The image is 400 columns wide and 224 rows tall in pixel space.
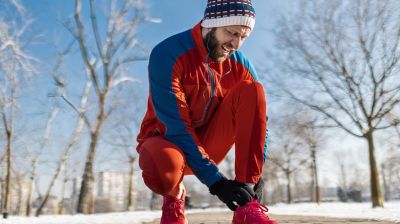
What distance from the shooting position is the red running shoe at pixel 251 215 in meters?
1.58

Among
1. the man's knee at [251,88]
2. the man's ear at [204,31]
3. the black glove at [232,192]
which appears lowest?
the black glove at [232,192]

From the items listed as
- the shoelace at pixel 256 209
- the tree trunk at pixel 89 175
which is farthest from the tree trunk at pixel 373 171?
the shoelace at pixel 256 209

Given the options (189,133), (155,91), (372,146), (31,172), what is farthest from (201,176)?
(31,172)

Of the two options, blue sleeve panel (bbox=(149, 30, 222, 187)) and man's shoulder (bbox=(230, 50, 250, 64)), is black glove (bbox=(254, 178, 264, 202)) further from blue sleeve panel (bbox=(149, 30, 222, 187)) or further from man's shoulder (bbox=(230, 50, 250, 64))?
man's shoulder (bbox=(230, 50, 250, 64))

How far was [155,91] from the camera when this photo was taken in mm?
1889

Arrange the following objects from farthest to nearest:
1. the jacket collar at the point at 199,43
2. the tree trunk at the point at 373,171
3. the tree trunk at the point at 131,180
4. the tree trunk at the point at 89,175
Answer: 1. the tree trunk at the point at 131,180
2. the tree trunk at the point at 89,175
3. the tree trunk at the point at 373,171
4. the jacket collar at the point at 199,43

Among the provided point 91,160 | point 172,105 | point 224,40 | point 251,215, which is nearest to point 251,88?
point 224,40

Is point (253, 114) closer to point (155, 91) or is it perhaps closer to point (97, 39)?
point (155, 91)

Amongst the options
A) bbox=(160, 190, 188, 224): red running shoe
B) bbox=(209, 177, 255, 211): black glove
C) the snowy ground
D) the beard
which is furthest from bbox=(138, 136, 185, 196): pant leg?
the snowy ground

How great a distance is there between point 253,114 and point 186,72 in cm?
46

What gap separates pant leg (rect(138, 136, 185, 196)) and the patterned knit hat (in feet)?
2.29

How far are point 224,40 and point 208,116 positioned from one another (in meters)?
0.45

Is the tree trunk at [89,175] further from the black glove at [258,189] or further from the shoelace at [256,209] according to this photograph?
the shoelace at [256,209]

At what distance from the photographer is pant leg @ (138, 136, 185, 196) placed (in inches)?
69.3
